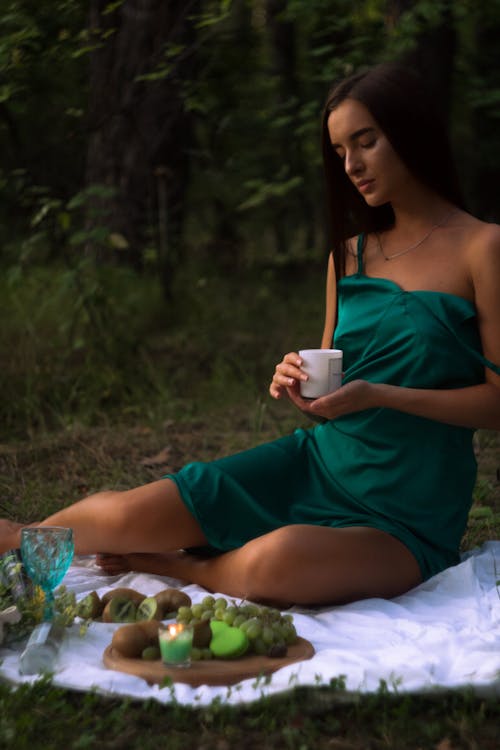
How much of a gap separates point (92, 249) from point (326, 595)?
393cm

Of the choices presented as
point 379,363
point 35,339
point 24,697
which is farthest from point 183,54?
point 24,697

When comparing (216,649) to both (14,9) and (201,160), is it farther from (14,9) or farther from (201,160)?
(201,160)

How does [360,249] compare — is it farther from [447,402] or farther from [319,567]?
[319,567]

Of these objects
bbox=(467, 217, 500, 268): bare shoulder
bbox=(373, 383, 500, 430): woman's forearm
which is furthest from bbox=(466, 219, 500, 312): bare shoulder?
bbox=(373, 383, 500, 430): woman's forearm

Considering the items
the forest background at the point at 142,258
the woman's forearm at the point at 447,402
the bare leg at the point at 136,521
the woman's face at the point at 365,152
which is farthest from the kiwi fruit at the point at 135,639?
the forest background at the point at 142,258

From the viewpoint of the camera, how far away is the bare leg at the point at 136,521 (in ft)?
10.8

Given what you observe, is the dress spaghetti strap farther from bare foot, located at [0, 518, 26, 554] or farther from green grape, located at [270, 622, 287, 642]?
bare foot, located at [0, 518, 26, 554]

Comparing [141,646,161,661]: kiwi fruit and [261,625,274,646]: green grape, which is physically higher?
[141,646,161,661]: kiwi fruit

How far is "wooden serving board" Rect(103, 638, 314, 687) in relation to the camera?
254cm

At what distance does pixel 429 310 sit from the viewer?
328 cm

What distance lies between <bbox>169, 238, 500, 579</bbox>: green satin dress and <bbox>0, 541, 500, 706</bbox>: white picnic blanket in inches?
6.5

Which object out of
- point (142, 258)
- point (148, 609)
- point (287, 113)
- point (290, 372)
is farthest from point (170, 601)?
point (287, 113)

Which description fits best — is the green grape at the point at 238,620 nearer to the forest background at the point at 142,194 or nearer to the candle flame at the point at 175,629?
the candle flame at the point at 175,629

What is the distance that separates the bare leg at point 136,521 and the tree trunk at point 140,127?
3.77 metres
